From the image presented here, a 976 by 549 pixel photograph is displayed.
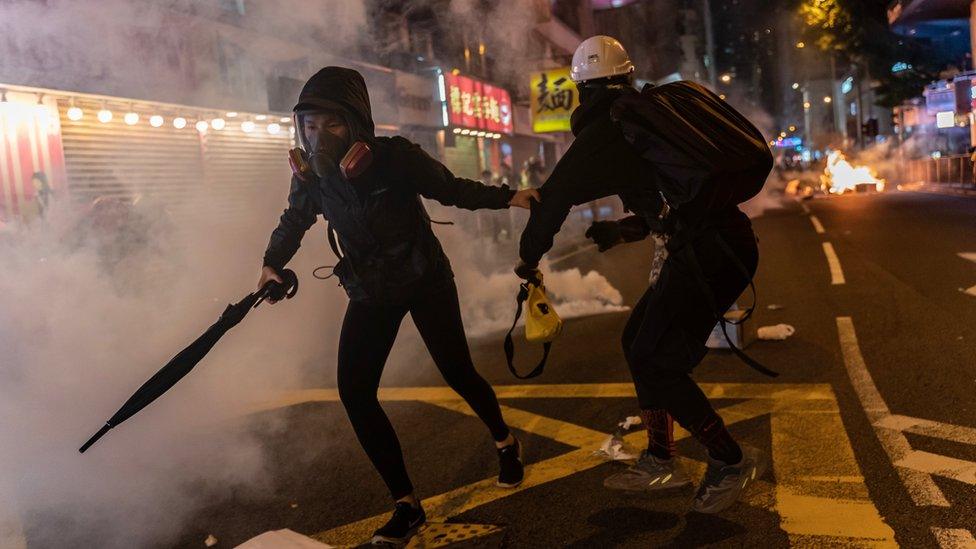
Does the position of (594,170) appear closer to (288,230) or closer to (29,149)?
(288,230)

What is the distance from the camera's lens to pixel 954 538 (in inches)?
98.2

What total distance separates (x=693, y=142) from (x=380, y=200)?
1139 millimetres

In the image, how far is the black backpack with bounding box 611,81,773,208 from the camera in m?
2.40

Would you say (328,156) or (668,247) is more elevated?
(328,156)

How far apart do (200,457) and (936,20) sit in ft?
104

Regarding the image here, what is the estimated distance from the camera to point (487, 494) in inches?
126

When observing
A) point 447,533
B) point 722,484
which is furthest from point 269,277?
point 722,484

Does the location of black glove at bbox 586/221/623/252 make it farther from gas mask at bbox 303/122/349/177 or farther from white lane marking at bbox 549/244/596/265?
white lane marking at bbox 549/244/596/265

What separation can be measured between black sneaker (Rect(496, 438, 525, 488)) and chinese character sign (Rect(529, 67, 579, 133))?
1286cm

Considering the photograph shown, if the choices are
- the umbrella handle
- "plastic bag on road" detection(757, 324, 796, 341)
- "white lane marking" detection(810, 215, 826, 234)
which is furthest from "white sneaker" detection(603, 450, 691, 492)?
"white lane marking" detection(810, 215, 826, 234)

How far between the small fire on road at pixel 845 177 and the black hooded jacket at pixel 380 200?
3084 cm

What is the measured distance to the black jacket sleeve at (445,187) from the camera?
2.88 m

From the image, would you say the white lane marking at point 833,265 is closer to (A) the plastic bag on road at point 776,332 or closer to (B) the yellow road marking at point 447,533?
(A) the plastic bag on road at point 776,332

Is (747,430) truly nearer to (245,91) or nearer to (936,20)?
(245,91)
